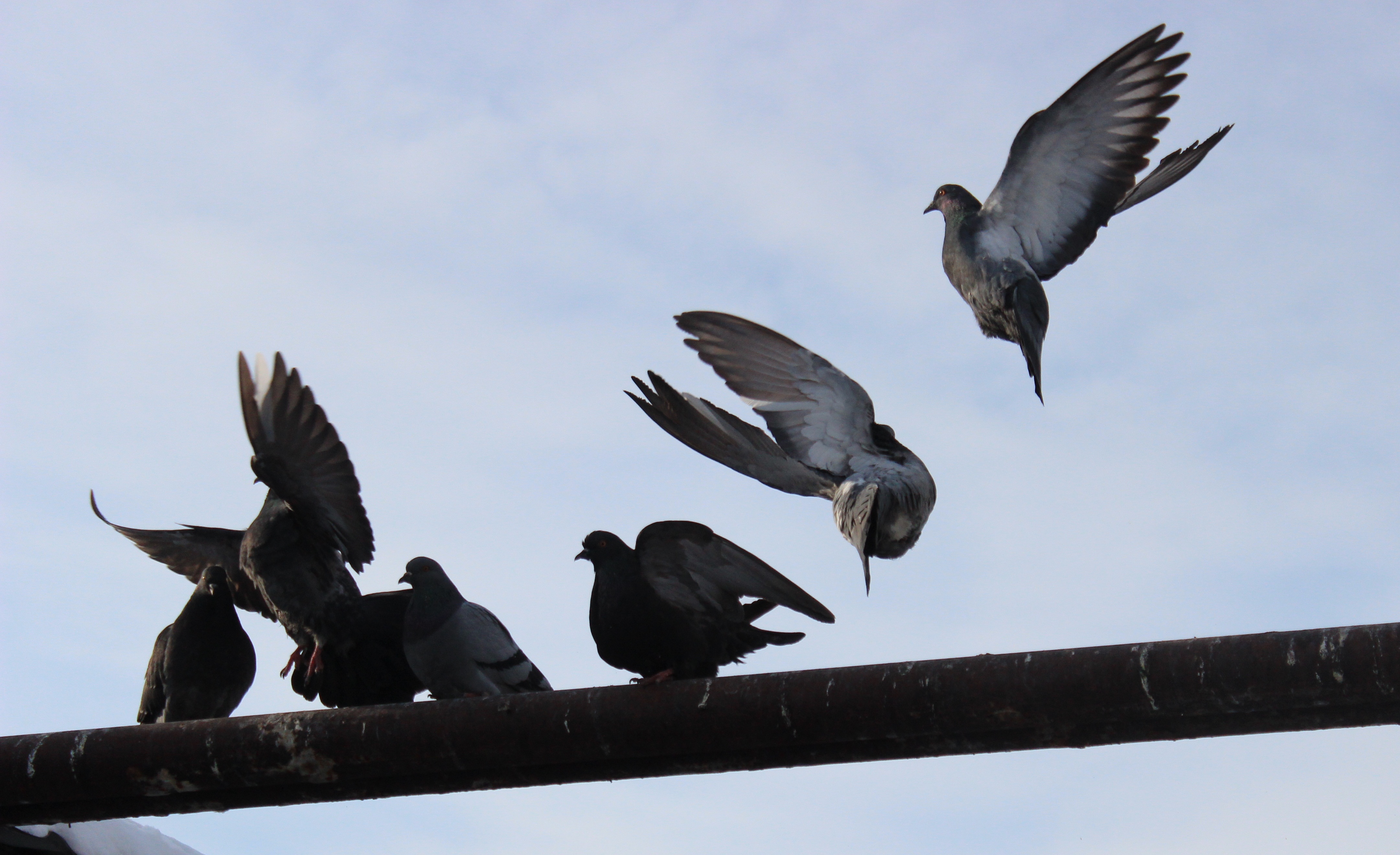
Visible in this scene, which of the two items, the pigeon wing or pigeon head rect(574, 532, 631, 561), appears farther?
the pigeon wing

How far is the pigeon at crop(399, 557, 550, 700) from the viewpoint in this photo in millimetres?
5449

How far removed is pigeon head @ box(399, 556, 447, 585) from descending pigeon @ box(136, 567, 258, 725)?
1.20 m

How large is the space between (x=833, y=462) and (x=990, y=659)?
274cm

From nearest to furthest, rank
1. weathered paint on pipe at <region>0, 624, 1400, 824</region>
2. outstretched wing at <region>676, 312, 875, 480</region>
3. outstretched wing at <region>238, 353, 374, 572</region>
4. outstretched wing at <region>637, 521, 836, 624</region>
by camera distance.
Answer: weathered paint on pipe at <region>0, 624, 1400, 824</region> < outstretched wing at <region>637, 521, 836, 624</region> < outstretched wing at <region>238, 353, 374, 572</region> < outstretched wing at <region>676, 312, 875, 480</region>

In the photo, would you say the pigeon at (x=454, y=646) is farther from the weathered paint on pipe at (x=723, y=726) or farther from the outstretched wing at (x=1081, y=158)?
the outstretched wing at (x=1081, y=158)

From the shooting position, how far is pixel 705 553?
17.2 feet

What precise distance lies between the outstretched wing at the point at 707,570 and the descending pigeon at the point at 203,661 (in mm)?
2323

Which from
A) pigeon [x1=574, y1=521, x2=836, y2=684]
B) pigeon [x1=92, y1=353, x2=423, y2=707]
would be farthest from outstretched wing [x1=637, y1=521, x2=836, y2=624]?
pigeon [x1=92, y1=353, x2=423, y2=707]

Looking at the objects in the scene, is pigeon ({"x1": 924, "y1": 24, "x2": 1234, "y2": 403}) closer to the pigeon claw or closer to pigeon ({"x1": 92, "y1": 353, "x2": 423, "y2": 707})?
the pigeon claw

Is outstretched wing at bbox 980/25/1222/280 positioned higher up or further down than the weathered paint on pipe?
higher up

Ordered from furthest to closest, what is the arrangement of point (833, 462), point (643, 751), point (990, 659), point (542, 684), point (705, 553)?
1. point (833, 462)
2. point (542, 684)
3. point (705, 553)
4. point (643, 751)
5. point (990, 659)

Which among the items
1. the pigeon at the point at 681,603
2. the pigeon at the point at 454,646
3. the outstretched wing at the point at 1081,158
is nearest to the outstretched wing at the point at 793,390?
the outstretched wing at the point at 1081,158

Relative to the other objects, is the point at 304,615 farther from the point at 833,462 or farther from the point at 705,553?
the point at 833,462

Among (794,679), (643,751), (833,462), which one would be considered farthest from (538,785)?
(833,462)
